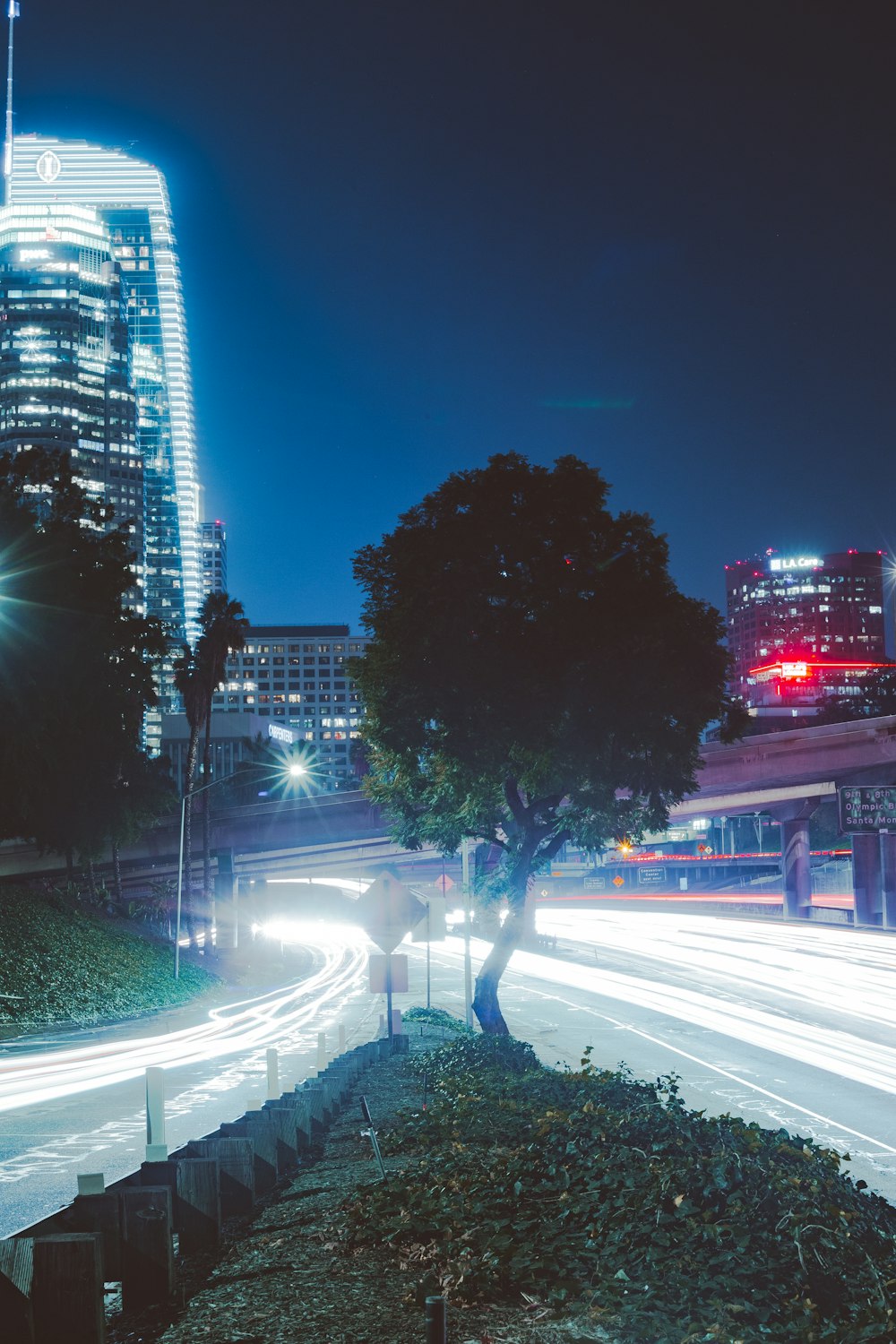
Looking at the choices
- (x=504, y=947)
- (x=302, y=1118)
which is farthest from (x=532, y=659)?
(x=302, y=1118)

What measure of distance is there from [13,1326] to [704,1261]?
3458 mm

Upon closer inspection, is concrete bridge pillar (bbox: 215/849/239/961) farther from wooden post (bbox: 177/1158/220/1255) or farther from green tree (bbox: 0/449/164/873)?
wooden post (bbox: 177/1158/220/1255)

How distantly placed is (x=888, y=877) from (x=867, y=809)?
1188cm

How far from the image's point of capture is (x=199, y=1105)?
1917 cm

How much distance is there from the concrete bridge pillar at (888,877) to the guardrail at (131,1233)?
62345mm

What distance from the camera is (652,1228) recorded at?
660 cm

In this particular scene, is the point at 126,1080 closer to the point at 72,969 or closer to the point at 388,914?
the point at 388,914

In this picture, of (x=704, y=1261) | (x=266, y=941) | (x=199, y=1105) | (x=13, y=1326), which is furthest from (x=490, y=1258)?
(x=266, y=941)

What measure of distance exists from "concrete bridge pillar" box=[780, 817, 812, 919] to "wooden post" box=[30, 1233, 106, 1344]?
7503 cm

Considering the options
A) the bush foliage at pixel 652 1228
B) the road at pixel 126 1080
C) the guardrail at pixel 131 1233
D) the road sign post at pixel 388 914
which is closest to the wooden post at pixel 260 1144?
the guardrail at pixel 131 1233

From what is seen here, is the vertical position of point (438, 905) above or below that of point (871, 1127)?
above

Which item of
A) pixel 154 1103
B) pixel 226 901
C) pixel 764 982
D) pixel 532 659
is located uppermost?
pixel 532 659

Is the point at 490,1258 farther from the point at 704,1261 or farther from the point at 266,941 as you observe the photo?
the point at 266,941

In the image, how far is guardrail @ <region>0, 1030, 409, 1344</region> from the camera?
226 inches
